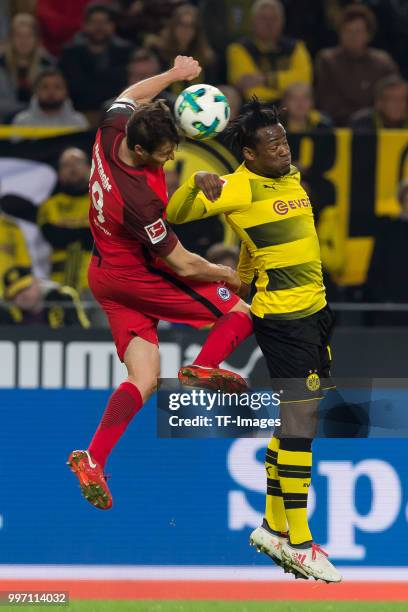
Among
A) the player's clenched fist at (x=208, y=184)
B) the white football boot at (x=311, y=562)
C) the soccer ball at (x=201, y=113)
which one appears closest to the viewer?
the player's clenched fist at (x=208, y=184)

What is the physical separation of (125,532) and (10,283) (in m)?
2.56

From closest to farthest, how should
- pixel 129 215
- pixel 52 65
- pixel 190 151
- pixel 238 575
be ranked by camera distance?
pixel 129 215 < pixel 238 575 < pixel 190 151 < pixel 52 65

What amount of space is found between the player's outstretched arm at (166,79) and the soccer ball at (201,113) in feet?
1.35

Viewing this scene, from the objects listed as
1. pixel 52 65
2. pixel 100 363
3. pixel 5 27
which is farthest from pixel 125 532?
pixel 5 27

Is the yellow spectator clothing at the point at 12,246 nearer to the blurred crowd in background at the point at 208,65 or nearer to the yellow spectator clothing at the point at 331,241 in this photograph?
the blurred crowd in background at the point at 208,65

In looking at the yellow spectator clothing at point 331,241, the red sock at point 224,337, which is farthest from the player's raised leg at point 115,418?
the yellow spectator clothing at point 331,241

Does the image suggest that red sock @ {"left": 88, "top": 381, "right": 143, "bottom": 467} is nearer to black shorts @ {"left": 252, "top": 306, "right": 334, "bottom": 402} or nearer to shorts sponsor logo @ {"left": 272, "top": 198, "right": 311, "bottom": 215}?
black shorts @ {"left": 252, "top": 306, "right": 334, "bottom": 402}

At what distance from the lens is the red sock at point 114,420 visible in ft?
22.5

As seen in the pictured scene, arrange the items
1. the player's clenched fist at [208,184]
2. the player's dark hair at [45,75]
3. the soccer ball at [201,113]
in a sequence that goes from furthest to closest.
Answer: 1. the player's dark hair at [45,75]
2. the soccer ball at [201,113]
3. the player's clenched fist at [208,184]

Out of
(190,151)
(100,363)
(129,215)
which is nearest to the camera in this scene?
(129,215)

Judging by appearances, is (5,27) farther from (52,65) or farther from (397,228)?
(397,228)

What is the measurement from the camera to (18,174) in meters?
10.1

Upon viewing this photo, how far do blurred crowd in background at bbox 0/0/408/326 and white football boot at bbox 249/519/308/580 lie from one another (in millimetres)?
3389

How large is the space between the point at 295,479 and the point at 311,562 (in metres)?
0.41
